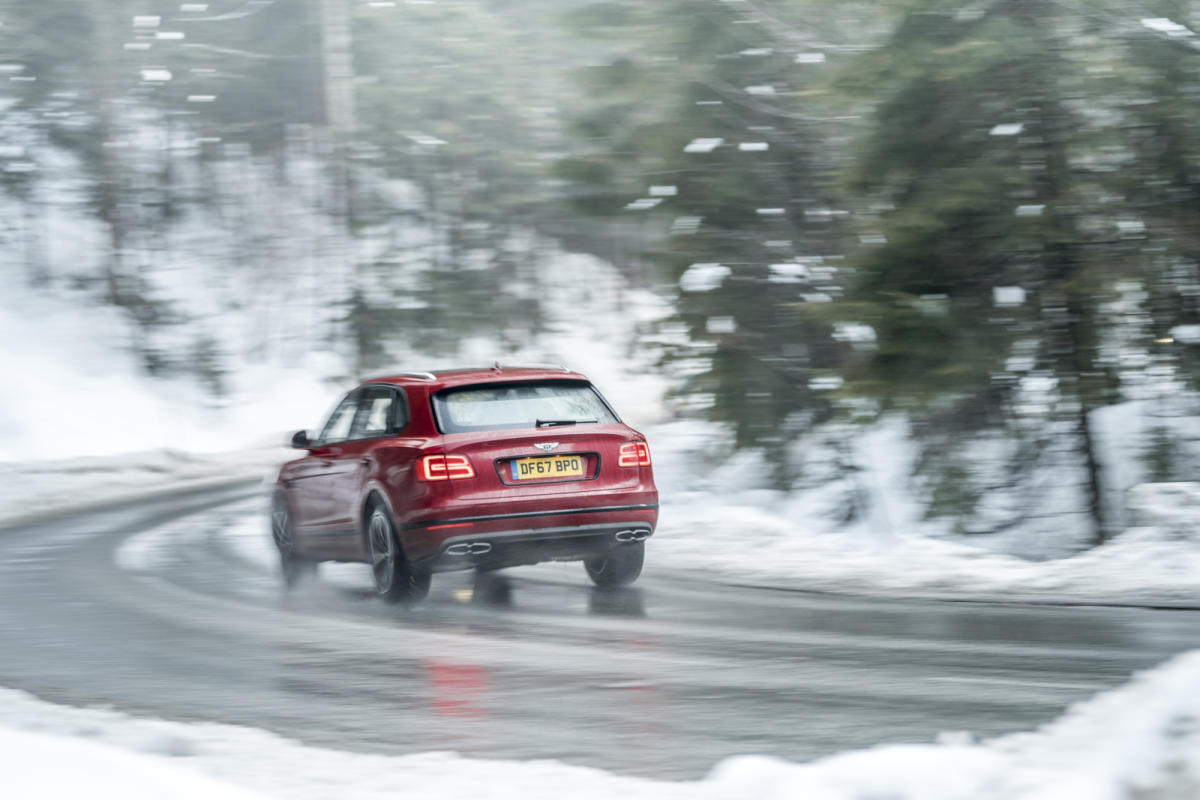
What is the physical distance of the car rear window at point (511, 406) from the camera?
34.9ft

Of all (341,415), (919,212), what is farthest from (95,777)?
(919,212)

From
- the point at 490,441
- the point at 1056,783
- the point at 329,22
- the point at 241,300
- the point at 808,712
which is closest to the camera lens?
the point at 1056,783

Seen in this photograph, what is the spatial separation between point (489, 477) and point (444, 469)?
317mm

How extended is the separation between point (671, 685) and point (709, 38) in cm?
1060

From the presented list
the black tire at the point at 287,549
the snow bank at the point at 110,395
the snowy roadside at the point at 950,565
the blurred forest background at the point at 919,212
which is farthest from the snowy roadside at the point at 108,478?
the snowy roadside at the point at 950,565

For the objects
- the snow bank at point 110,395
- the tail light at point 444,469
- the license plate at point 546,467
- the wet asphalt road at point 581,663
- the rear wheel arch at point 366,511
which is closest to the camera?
the wet asphalt road at point 581,663

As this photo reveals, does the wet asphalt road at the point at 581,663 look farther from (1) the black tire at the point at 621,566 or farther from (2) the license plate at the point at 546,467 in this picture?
(2) the license plate at the point at 546,467

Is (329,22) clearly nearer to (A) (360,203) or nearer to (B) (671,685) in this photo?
(A) (360,203)

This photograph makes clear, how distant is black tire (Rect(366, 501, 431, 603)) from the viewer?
10.7 meters

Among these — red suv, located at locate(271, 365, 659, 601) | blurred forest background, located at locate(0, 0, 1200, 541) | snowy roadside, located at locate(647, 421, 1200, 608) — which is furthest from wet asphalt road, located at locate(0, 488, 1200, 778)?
blurred forest background, located at locate(0, 0, 1200, 541)

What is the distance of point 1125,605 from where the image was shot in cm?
951

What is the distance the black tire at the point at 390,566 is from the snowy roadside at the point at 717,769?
4.27 metres

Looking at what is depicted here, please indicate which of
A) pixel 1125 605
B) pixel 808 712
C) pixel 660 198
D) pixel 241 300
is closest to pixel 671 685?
pixel 808 712

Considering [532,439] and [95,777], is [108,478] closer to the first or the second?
[532,439]
